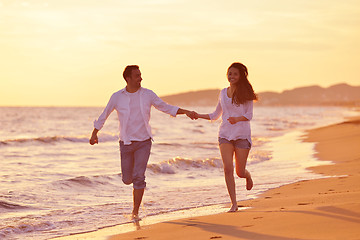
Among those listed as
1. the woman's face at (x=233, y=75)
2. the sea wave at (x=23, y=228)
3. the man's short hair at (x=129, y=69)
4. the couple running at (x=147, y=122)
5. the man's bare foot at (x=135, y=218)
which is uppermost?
the man's short hair at (x=129, y=69)

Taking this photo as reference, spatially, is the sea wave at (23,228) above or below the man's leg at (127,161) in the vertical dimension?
below

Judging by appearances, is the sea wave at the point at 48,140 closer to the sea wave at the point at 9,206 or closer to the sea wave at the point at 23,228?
the sea wave at the point at 9,206

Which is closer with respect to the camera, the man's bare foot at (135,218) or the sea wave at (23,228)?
the sea wave at (23,228)

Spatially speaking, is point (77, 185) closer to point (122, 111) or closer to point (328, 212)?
point (122, 111)

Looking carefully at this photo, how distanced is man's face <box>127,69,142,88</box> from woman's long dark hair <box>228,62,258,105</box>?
4.19 feet

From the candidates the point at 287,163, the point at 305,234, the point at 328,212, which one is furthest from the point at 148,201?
the point at 287,163

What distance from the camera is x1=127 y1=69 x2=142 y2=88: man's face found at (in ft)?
22.3

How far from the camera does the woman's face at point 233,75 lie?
21.6 feet

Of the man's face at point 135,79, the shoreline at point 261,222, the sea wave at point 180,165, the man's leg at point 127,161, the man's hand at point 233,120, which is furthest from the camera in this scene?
the sea wave at point 180,165

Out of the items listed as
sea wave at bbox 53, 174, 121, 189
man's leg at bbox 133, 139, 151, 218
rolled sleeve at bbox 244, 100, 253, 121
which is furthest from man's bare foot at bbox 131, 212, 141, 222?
sea wave at bbox 53, 174, 121, 189

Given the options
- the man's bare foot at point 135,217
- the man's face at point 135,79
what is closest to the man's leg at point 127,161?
the man's bare foot at point 135,217

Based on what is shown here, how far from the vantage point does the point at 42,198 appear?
961cm

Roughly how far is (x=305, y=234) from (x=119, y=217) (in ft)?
11.6

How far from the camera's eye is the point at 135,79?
681 cm
